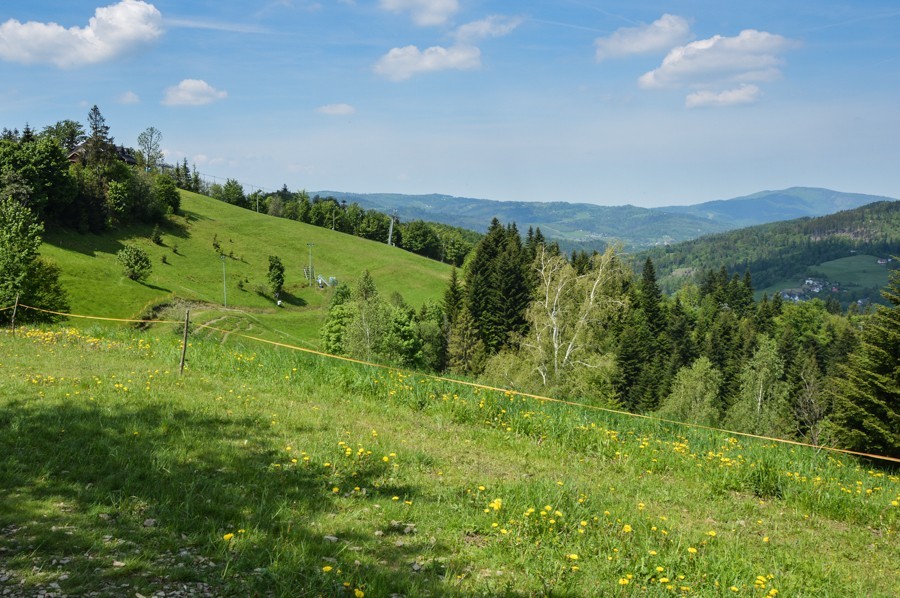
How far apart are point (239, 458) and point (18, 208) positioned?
6279 cm

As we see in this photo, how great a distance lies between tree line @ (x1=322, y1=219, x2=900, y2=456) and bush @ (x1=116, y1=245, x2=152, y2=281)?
1095 inches

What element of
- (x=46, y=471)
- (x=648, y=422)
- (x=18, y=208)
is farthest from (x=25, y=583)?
(x=18, y=208)

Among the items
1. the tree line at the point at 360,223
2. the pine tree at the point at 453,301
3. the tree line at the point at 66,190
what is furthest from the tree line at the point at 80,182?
the pine tree at the point at 453,301

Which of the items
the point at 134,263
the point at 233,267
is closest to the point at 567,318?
the point at 134,263

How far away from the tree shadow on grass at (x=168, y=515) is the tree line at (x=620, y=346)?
21.5 meters

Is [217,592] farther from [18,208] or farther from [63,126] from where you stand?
A: [63,126]

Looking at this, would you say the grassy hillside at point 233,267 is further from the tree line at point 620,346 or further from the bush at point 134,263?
the tree line at point 620,346

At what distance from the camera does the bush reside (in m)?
79.4

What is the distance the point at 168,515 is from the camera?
6688 millimetres

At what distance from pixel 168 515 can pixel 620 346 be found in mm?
73486

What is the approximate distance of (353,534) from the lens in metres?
6.68

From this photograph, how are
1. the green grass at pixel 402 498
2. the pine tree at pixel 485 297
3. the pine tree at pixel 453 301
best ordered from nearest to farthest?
the green grass at pixel 402 498 → the pine tree at pixel 485 297 → the pine tree at pixel 453 301

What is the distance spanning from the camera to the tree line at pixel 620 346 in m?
26.7

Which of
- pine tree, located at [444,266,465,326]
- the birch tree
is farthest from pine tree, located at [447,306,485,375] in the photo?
the birch tree
